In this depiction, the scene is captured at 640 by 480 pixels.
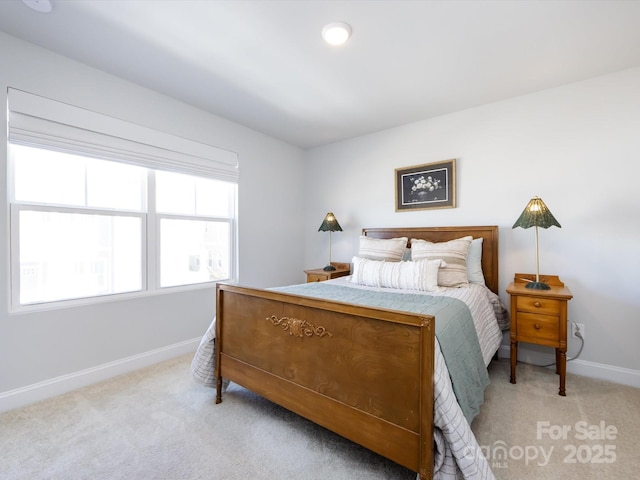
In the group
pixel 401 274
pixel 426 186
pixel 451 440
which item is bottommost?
pixel 451 440

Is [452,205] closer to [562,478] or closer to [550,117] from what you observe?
[550,117]

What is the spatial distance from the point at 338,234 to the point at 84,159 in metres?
2.71

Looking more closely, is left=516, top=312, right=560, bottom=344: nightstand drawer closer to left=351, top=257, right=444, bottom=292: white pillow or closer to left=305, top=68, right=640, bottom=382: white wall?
left=305, top=68, right=640, bottom=382: white wall

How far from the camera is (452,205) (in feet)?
9.73

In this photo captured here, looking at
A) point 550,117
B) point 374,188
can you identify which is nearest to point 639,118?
point 550,117

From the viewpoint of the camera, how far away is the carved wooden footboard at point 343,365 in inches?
45.7

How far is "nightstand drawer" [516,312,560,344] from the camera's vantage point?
2.06 meters

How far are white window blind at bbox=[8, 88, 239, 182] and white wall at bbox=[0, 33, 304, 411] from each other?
0.21ft

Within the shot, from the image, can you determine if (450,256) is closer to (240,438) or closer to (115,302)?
(240,438)

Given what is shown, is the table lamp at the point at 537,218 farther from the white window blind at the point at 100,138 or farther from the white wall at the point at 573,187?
the white window blind at the point at 100,138

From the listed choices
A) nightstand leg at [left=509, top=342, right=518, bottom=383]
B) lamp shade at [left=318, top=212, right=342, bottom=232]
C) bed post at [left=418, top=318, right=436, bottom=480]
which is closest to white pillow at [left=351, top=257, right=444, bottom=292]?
nightstand leg at [left=509, top=342, right=518, bottom=383]

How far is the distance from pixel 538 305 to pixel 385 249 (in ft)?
4.20

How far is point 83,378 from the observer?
218 centimetres

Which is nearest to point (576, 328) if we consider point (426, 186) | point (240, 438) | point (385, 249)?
point (385, 249)
